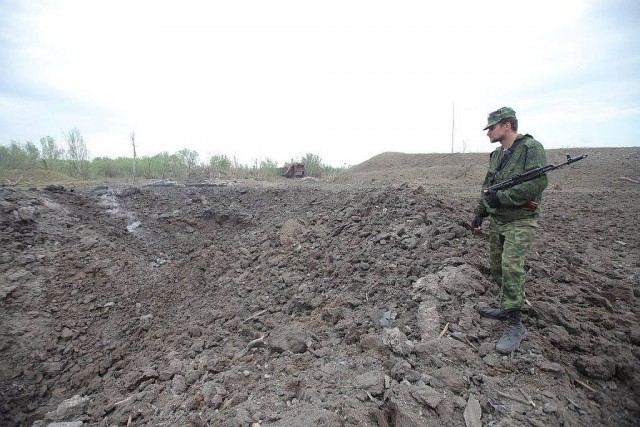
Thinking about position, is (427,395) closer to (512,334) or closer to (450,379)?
(450,379)

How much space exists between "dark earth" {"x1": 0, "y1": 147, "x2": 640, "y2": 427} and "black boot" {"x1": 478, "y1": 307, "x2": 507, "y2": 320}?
0.22 feet

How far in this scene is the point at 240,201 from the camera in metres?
7.77

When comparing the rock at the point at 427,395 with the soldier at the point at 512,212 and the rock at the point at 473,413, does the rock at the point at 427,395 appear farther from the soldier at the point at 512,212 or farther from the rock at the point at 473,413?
the soldier at the point at 512,212

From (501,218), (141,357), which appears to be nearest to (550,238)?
(501,218)

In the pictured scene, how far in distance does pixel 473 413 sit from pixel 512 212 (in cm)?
151

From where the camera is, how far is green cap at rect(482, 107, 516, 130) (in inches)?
104

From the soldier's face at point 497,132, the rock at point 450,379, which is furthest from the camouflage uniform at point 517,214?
the rock at point 450,379

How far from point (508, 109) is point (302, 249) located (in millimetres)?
3194

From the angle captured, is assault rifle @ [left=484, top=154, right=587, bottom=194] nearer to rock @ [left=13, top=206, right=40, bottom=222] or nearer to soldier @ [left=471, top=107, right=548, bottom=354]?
soldier @ [left=471, top=107, right=548, bottom=354]

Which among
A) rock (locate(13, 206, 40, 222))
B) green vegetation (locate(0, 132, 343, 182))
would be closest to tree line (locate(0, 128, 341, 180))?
green vegetation (locate(0, 132, 343, 182))

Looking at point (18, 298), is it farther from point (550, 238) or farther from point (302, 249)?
point (550, 238)

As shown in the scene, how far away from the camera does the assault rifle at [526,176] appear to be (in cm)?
248

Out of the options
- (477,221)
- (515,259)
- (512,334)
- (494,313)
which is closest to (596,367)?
(512,334)

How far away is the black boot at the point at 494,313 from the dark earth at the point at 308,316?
0.22 feet
